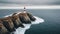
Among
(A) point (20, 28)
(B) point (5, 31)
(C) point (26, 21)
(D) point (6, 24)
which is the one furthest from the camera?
(C) point (26, 21)

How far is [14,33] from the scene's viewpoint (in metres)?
17.7

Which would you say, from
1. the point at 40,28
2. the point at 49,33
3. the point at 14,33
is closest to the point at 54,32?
the point at 49,33

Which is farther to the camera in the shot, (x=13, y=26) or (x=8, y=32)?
(x=13, y=26)

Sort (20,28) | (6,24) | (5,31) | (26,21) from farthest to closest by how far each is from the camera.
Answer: (26,21), (20,28), (6,24), (5,31)

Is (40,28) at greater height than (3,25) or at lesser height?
lesser

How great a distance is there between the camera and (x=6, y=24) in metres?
18.0

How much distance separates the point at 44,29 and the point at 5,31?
469cm

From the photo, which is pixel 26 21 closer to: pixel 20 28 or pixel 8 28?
pixel 20 28

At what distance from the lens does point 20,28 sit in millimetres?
19672

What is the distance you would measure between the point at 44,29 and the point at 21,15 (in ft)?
13.2

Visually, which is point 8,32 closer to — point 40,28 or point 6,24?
point 6,24

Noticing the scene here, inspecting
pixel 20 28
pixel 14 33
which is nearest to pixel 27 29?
pixel 20 28

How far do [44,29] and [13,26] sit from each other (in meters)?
3.23

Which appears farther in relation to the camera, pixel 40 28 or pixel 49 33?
pixel 40 28
